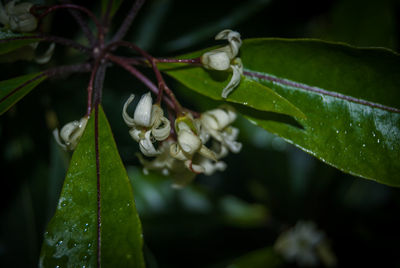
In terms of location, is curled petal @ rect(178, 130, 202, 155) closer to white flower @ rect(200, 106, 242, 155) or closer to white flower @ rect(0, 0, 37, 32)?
white flower @ rect(200, 106, 242, 155)

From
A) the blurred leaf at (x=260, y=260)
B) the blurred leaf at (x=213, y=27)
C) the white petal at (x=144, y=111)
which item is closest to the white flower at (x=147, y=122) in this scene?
the white petal at (x=144, y=111)

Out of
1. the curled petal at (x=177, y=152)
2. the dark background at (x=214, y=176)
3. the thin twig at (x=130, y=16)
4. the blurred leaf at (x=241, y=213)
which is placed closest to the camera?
the curled petal at (x=177, y=152)

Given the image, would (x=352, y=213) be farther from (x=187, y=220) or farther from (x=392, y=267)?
(x=187, y=220)

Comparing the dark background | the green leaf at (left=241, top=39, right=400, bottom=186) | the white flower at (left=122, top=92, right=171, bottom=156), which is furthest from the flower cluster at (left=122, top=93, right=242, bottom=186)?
the dark background

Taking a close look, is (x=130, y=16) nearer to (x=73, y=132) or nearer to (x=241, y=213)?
(x=73, y=132)

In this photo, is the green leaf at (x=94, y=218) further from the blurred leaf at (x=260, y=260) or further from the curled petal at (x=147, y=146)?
the blurred leaf at (x=260, y=260)

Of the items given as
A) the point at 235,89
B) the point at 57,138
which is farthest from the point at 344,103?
the point at 57,138
